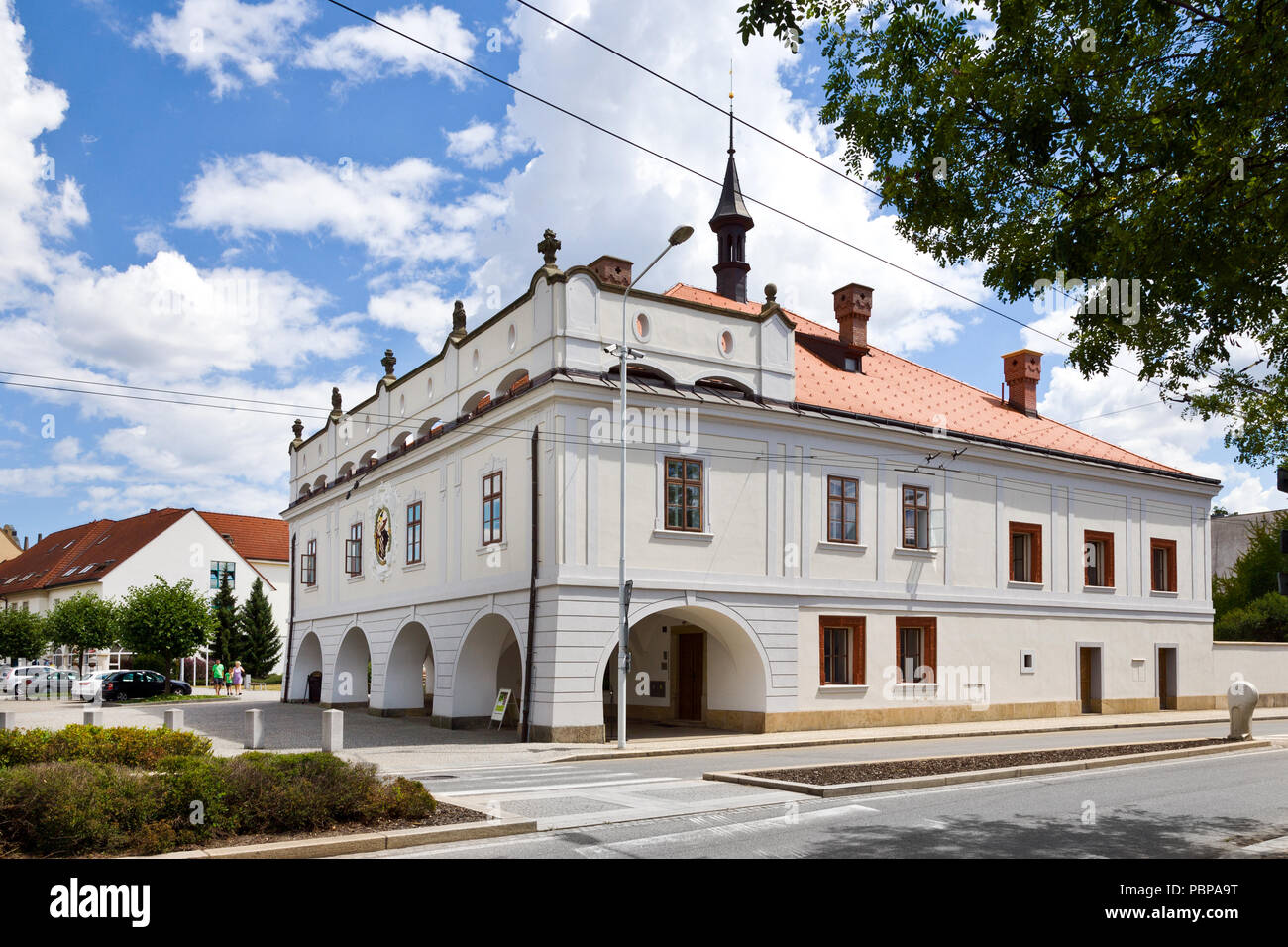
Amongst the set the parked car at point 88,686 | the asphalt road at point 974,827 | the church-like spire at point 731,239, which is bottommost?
the parked car at point 88,686

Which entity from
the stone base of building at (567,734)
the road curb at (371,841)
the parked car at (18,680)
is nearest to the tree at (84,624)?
the parked car at (18,680)

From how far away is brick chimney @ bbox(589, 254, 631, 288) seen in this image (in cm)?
2631

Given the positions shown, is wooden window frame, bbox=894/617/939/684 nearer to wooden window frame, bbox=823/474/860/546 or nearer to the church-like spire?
wooden window frame, bbox=823/474/860/546

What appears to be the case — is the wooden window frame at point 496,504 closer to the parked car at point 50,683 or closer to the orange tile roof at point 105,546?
the parked car at point 50,683

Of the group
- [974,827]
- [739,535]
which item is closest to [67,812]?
[974,827]

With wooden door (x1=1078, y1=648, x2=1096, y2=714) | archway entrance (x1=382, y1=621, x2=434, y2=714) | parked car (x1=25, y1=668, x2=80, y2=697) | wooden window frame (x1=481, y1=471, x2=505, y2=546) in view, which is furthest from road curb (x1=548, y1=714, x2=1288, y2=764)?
parked car (x1=25, y1=668, x2=80, y2=697)

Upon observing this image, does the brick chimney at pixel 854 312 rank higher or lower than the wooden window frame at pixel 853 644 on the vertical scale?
higher

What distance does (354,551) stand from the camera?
120 feet

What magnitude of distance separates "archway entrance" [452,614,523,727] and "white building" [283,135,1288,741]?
68mm

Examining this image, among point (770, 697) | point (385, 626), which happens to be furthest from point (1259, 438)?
point (385, 626)

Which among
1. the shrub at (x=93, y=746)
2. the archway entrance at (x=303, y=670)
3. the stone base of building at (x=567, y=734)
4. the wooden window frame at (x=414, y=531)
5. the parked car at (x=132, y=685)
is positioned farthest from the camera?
the parked car at (x=132, y=685)

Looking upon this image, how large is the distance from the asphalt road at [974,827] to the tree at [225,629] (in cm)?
5402

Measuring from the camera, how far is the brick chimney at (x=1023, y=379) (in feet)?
122

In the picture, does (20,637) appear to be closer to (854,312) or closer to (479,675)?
(479,675)
